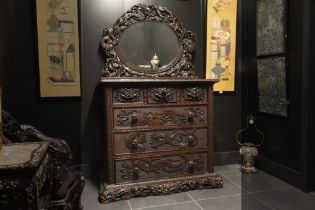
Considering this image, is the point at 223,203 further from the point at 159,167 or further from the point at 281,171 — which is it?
the point at 281,171

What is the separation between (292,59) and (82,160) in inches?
96.0

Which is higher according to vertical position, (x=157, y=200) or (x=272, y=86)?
(x=272, y=86)

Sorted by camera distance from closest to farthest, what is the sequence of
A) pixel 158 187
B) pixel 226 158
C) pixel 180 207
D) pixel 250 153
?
pixel 180 207 → pixel 158 187 → pixel 250 153 → pixel 226 158

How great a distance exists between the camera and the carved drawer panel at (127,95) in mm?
2504

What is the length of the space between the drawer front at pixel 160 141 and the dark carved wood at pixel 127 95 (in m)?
0.32

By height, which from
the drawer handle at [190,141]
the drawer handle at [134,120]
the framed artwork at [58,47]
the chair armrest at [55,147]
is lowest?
the drawer handle at [190,141]

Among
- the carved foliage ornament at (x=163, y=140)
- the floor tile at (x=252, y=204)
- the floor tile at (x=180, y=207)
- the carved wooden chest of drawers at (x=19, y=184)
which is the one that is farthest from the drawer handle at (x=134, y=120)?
the carved wooden chest of drawers at (x=19, y=184)

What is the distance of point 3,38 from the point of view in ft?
8.63

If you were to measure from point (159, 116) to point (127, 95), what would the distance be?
1.22ft

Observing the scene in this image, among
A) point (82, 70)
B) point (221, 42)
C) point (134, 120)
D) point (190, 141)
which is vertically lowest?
point (190, 141)

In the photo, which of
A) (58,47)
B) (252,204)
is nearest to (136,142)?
(252,204)

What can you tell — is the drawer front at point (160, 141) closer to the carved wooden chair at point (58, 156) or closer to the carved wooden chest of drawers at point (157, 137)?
the carved wooden chest of drawers at point (157, 137)

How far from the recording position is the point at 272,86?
Answer: 2.99m

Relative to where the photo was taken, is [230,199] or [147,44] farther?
[147,44]
